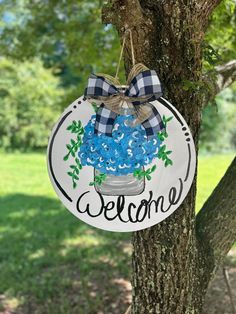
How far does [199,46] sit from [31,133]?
481 inches

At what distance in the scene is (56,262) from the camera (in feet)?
14.2

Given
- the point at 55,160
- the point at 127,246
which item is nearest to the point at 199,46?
the point at 55,160

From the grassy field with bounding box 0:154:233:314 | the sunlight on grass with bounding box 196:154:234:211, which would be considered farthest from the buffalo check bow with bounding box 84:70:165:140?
the sunlight on grass with bounding box 196:154:234:211

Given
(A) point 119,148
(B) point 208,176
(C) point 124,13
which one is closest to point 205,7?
(C) point 124,13

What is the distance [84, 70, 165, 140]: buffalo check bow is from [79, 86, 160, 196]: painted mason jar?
0.08 feet

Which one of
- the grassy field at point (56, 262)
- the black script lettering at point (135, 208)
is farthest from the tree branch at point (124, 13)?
the grassy field at point (56, 262)

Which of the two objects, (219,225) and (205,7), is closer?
(205,7)

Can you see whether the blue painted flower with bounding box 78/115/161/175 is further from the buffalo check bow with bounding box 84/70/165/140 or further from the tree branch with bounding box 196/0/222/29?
the tree branch with bounding box 196/0/222/29

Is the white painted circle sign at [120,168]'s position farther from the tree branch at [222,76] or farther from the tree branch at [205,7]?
the tree branch at [222,76]

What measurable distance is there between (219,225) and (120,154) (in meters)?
0.77

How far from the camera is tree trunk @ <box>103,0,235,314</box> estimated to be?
5.08ft

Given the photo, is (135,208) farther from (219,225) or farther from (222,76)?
(222,76)

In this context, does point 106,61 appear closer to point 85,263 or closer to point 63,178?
point 85,263

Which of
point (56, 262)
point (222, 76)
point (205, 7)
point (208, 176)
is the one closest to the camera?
point (205, 7)
